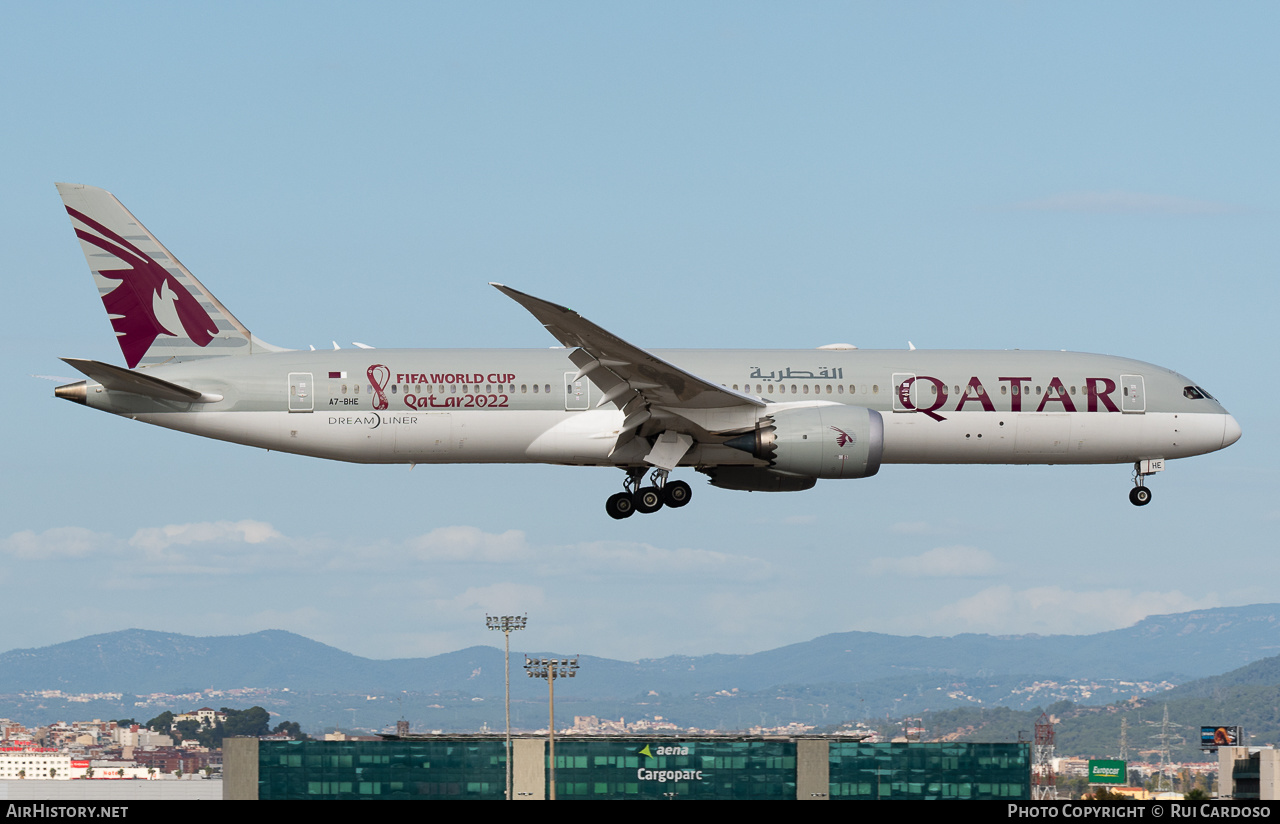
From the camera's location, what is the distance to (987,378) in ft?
129

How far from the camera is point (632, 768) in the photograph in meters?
77.9

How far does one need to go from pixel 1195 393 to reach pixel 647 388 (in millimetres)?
15469

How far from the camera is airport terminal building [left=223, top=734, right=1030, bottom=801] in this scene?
76.1 m

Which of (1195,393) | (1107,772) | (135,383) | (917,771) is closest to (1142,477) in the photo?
(1195,393)

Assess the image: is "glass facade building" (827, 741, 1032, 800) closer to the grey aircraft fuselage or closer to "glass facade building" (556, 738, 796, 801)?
"glass facade building" (556, 738, 796, 801)

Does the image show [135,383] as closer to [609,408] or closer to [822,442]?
[609,408]

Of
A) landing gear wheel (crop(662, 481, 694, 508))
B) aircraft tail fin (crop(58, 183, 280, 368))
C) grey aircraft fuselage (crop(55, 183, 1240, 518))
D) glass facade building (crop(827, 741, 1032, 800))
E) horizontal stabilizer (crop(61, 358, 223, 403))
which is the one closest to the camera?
horizontal stabilizer (crop(61, 358, 223, 403))

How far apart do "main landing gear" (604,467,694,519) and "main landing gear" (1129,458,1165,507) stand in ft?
40.0

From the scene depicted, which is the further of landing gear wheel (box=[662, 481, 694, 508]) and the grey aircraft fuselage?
landing gear wheel (box=[662, 481, 694, 508])

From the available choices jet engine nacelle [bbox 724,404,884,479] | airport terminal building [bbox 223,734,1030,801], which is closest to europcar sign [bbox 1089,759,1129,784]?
airport terminal building [bbox 223,734,1030,801]
